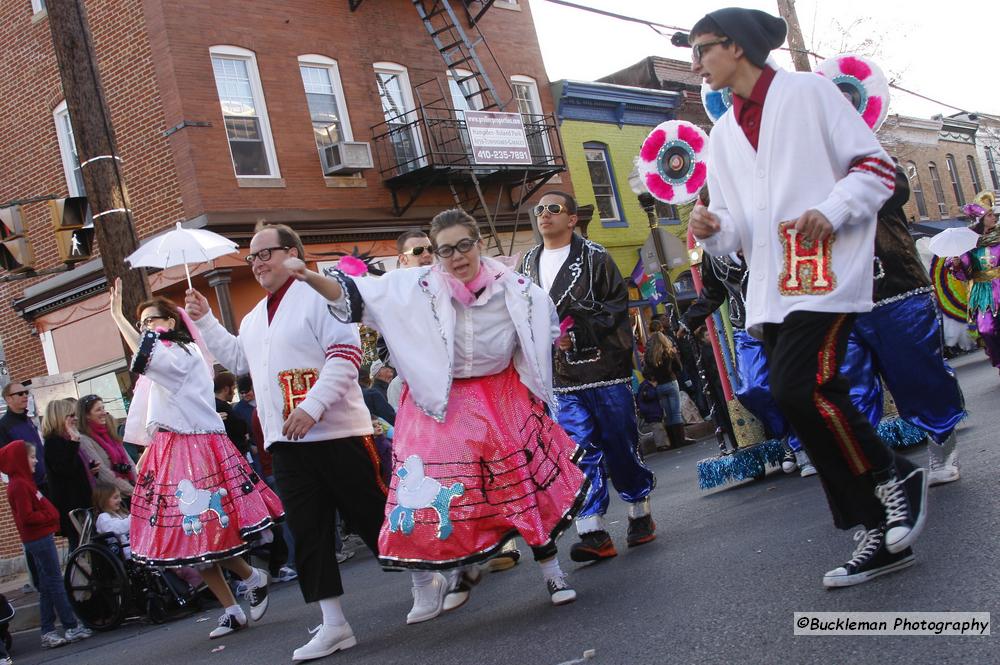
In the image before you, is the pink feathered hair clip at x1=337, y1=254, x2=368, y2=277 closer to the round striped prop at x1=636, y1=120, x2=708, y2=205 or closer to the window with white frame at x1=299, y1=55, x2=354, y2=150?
the round striped prop at x1=636, y1=120, x2=708, y2=205

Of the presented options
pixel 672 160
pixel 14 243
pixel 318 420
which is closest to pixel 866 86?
pixel 672 160

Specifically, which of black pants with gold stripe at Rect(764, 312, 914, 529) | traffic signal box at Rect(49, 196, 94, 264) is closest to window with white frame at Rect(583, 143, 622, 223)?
traffic signal box at Rect(49, 196, 94, 264)

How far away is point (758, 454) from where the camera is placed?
27.2 feet

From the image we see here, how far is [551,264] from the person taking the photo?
651 cm

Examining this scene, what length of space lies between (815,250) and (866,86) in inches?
110

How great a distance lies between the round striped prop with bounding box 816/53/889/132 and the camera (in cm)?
Answer: 632

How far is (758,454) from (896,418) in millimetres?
1136

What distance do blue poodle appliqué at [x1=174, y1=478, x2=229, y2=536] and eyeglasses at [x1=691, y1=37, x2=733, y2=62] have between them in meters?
3.93

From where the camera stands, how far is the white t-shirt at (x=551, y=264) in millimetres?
6477

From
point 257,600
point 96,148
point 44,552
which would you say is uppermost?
point 96,148

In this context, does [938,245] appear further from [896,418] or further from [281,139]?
[281,139]

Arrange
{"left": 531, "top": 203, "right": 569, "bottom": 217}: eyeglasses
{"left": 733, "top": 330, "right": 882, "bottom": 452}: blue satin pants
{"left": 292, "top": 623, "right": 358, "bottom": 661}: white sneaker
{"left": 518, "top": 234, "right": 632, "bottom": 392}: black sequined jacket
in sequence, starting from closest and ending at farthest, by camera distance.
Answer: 1. {"left": 292, "top": 623, "right": 358, "bottom": 661}: white sneaker
2. {"left": 733, "top": 330, "right": 882, "bottom": 452}: blue satin pants
3. {"left": 518, "top": 234, "right": 632, "bottom": 392}: black sequined jacket
4. {"left": 531, "top": 203, "right": 569, "bottom": 217}: eyeglasses

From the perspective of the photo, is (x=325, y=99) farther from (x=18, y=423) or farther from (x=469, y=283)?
(x=469, y=283)

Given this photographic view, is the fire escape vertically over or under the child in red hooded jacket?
over
